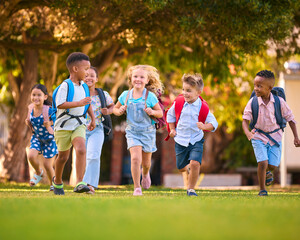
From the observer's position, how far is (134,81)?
28.8 ft

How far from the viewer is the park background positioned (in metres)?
11.3

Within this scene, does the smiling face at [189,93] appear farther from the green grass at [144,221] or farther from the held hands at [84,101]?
the green grass at [144,221]

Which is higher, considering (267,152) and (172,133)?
(172,133)

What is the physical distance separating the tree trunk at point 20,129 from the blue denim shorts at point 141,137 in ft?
23.3

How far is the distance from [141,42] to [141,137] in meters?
5.28

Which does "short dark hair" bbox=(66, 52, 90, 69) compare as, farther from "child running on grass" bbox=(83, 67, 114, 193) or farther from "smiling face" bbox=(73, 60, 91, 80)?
"child running on grass" bbox=(83, 67, 114, 193)

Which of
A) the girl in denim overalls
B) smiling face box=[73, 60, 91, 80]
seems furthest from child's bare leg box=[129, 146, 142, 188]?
smiling face box=[73, 60, 91, 80]

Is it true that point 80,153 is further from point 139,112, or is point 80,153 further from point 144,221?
point 144,221

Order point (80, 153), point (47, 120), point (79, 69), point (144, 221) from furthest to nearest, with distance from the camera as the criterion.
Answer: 1. point (47, 120)
2. point (79, 69)
3. point (80, 153)
4. point (144, 221)

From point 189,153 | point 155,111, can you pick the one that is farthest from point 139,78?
point 189,153

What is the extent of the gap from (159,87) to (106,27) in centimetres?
432

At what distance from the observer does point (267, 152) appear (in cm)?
871

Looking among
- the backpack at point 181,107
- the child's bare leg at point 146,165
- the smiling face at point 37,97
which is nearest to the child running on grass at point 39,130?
the smiling face at point 37,97

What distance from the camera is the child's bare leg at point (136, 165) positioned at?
26.7 ft
